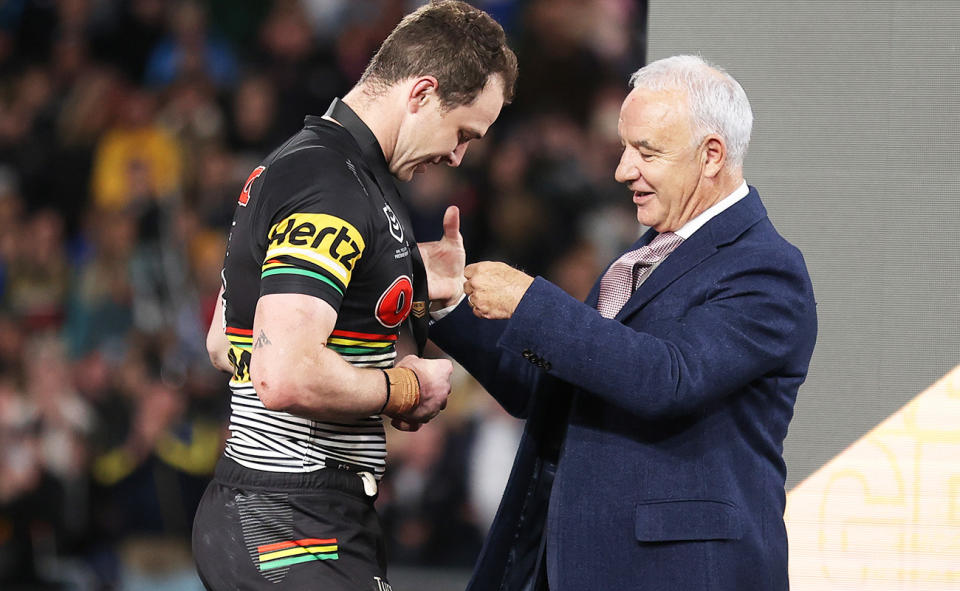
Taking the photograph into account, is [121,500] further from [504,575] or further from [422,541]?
[504,575]

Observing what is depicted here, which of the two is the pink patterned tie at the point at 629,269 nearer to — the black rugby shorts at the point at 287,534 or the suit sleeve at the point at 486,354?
the suit sleeve at the point at 486,354

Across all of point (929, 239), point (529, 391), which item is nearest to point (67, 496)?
point (529, 391)

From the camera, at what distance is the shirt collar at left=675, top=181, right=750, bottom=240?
2.10 metres

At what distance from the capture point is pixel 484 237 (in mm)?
4684

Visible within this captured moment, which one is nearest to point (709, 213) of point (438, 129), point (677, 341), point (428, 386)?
point (677, 341)

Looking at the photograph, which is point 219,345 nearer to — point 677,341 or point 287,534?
point 287,534

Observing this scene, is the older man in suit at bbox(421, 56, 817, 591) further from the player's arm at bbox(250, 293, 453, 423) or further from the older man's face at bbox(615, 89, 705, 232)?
the player's arm at bbox(250, 293, 453, 423)

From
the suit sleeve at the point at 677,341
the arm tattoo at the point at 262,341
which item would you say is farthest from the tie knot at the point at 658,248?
the arm tattoo at the point at 262,341

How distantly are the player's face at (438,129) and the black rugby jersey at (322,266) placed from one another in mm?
70

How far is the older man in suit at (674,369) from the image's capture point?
1.88 meters

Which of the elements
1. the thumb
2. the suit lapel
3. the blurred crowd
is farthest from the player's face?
the blurred crowd

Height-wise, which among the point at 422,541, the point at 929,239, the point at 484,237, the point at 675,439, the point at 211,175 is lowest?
the point at 422,541

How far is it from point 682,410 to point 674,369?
0.08 metres

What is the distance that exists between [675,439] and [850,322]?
83 centimetres
